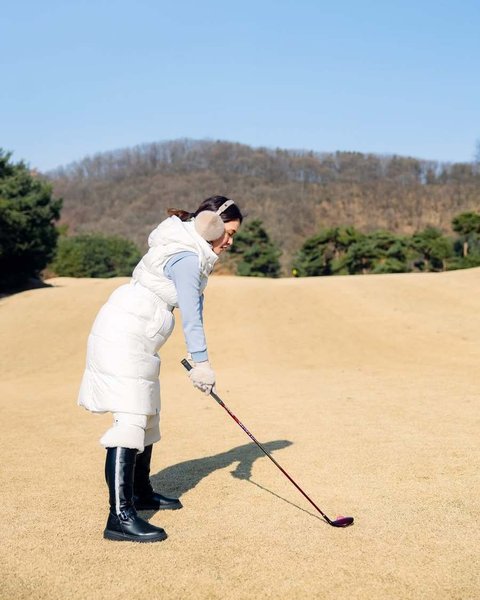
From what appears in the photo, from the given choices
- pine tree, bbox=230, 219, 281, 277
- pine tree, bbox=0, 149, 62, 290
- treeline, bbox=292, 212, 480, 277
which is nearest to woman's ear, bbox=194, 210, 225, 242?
pine tree, bbox=0, 149, 62, 290

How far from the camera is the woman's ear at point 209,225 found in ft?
13.2

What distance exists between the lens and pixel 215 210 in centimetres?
412

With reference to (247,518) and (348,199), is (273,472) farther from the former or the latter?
(348,199)

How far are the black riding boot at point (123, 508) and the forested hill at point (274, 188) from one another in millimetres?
68835

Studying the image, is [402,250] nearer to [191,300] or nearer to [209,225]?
[209,225]

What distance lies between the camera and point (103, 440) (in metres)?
3.80

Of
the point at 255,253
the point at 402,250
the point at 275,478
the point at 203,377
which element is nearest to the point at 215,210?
the point at 203,377

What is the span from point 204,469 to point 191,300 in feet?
7.03

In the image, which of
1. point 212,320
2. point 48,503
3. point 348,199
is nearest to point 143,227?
point 348,199

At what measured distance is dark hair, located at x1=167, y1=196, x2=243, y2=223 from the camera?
414cm

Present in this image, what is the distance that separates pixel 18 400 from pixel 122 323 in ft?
22.2

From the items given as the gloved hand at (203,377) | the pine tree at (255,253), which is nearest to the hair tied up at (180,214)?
the gloved hand at (203,377)

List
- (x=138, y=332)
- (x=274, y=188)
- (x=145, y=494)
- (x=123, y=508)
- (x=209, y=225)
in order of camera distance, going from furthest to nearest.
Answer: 1. (x=274, y=188)
2. (x=145, y=494)
3. (x=209, y=225)
4. (x=138, y=332)
5. (x=123, y=508)

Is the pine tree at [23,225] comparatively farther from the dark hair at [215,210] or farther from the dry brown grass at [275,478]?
the dark hair at [215,210]
